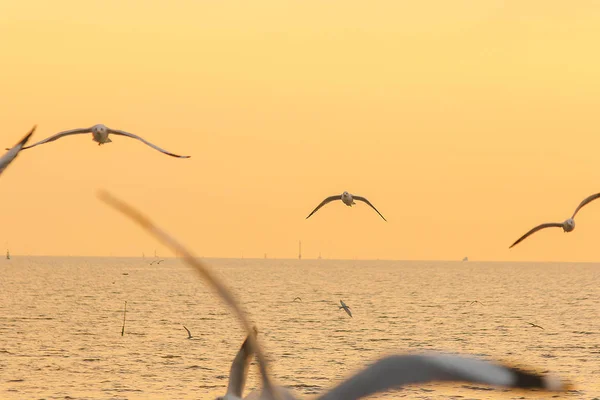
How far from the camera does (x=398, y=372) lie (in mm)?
6762

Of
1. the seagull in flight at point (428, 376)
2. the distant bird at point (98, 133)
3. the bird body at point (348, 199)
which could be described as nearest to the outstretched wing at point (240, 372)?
the seagull in flight at point (428, 376)

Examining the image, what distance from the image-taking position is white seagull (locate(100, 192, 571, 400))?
6.00m

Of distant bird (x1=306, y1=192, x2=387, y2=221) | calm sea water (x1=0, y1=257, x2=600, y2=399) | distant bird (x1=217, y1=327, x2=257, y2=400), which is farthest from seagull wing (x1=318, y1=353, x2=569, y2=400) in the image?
distant bird (x1=306, y1=192, x2=387, y2=221)

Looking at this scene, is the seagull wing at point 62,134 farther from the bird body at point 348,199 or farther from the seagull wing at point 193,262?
the bird body at point 348,199

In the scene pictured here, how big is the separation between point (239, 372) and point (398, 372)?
2.58m

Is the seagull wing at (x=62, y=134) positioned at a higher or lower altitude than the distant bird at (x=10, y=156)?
higher

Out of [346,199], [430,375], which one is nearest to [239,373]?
[430,375]

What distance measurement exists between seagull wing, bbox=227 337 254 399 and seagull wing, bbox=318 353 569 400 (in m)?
1.89

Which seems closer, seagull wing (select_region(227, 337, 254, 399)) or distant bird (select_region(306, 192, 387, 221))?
seagull wing (select_region(227, 337, 254, 399))

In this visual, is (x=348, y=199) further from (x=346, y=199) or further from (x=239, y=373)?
(x=239, y=373)

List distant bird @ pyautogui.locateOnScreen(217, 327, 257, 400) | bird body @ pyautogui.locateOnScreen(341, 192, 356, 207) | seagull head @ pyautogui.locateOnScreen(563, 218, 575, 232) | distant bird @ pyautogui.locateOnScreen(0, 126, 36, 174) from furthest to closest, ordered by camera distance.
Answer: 1. bird body @ pyautogui.locateOnScreen(341, 192, 356, 207)
2. seagull head @ pyautogui.locateOnScreen(563, 218, 575, 232)
3. distant bird @ pyautogui.locateOnScreen(0, 126, 36, 174)
4. distant bird @ pyautogui.locateOnScreen(217, 327, 257, 400)

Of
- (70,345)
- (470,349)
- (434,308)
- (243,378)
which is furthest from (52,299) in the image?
(243,378)

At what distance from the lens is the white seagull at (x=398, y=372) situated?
600 cm

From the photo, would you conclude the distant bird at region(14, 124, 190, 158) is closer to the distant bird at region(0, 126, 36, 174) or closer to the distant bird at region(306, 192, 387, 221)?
the distant bird at region(0, 126, 36, 174)
